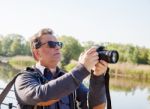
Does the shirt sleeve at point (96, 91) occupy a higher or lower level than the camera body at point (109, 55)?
lower

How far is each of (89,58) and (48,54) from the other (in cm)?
47

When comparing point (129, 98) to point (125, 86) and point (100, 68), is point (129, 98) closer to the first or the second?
point (125, 86)

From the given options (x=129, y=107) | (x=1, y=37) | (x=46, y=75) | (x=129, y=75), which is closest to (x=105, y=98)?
(x=46, y=75)

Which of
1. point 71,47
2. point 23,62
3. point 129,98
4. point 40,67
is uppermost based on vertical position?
point 40,67

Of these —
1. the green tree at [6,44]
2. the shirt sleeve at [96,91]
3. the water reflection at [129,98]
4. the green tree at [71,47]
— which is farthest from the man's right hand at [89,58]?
the green tree at [6,44]

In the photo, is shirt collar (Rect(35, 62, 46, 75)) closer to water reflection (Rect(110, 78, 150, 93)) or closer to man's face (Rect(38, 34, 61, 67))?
man's face (Rect(38, 34, 61, 67))

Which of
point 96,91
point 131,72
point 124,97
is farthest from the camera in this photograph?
point 131,72

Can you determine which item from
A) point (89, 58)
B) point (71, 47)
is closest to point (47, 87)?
point (89, 58)

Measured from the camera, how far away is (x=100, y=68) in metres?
2.02

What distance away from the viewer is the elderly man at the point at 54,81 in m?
1.80

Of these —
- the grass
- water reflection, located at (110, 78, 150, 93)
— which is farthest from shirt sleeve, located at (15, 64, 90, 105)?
the grass

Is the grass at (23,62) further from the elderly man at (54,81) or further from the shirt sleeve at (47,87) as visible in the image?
the shirt sleeve at (47,87)

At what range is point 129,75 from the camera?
122 feet

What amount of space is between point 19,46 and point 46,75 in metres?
45.0
